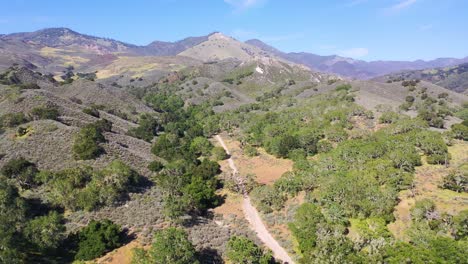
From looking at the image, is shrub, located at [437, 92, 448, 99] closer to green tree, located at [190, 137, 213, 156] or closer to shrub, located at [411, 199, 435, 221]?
green tree, located at [190, 137, 213, 156]

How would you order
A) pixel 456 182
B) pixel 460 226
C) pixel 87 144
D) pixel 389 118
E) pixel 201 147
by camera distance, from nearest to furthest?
pixel 460 226 → pixel 456 182 → pixel 87 144 → pixel 201 147 → pixel 389 118

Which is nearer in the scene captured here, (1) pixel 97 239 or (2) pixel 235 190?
(1) pixel 97 239

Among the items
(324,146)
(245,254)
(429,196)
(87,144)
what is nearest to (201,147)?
(87,144)

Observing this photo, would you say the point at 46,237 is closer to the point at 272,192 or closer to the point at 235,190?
the point at 235,190

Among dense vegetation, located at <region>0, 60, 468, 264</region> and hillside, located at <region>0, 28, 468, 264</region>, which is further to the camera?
hillside, located at <region>0, 28, 468, 264</region>

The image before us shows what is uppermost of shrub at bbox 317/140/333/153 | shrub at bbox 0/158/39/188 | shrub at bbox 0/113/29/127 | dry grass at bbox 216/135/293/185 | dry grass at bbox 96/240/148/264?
shrub at bbox 0/113/29/127

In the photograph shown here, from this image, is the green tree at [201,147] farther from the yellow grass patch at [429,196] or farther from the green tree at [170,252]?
the yellow grass patch at [429,196]

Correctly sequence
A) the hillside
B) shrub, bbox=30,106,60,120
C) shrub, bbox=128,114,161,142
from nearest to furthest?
the hillside → shrub, bbox=30,106,60,120 → shrub, bbox=128,114,161,142

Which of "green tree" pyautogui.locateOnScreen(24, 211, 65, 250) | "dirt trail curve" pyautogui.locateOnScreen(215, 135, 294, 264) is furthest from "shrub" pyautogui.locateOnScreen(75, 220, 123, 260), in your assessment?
"dirt trail curve" pyautogui.locateOnScreen(215, 135, 294, 264)
